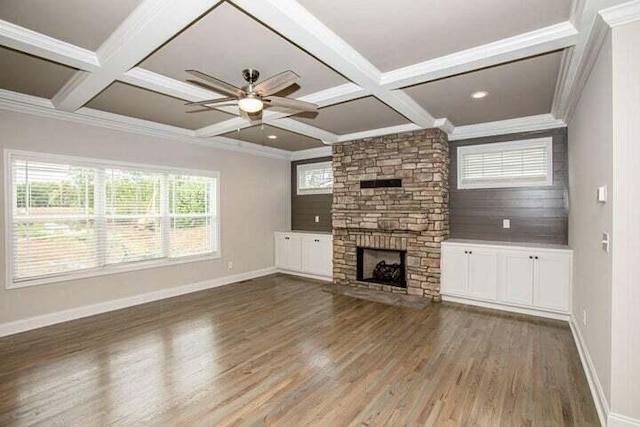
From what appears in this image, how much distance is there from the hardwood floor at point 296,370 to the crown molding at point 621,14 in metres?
2.61

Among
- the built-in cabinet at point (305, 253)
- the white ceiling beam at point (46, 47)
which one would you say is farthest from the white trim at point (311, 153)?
the white ceiling beam at point (46, 47)

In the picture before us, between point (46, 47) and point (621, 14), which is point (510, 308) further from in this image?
point (46, 47)

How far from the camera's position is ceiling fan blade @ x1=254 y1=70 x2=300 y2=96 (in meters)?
2.50

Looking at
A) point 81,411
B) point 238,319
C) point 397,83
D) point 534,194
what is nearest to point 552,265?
point 534,194

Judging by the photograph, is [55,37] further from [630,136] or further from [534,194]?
[534,194]

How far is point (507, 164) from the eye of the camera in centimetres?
492

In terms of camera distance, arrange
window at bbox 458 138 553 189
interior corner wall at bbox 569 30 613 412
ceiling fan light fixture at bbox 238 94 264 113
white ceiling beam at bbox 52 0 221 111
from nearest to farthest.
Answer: white ceiling beam at bbox 52 0 221 111
interior corner wall at bbox 569 30 613 412
ceiling fan light fixture at bbox 238 94 264 113
window at bbox 458 138 553 189

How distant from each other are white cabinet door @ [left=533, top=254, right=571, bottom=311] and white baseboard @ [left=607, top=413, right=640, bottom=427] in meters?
2.31

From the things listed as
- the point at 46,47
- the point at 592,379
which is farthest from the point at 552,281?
the point at 46,47

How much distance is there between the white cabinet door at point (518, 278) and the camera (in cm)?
427

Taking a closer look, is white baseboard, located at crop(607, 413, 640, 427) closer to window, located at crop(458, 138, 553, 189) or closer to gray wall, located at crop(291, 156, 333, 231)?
window, located at crop(458, 138, 553, 189)

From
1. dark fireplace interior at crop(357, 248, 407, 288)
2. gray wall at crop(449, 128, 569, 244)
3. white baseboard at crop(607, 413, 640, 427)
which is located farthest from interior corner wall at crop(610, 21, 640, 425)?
dark fireplace interior at crop(357, 248, 407, 288)

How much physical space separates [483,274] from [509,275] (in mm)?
329

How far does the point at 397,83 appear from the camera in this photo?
3268 mm
